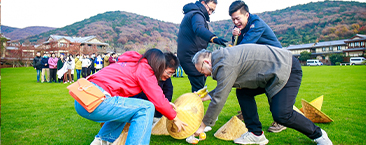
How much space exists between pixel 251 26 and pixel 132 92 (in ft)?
7.01

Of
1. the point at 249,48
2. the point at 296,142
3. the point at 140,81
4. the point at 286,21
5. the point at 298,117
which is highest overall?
the point at 286,21

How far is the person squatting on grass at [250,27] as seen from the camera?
10.8 feet

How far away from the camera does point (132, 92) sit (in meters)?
2.66

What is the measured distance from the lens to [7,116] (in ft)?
17.8

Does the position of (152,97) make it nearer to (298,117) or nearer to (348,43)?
(298,117)

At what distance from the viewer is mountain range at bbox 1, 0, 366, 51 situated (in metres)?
92.5

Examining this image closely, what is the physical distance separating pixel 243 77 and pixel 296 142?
1571 mm

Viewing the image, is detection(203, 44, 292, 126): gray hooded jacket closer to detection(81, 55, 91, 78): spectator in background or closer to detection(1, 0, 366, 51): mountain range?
detection(81, 55, 91, 78): spectator in background

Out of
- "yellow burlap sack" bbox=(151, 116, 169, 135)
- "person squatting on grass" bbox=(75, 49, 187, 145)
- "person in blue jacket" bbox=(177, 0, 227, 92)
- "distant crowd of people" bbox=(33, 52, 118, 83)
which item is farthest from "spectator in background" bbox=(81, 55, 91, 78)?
"person squatting on grass" bbox=(75, 49, 187, 145)

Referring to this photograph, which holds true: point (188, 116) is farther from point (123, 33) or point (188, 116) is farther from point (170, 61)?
point (123, 33)

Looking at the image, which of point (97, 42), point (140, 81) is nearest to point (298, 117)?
point (140, 81)

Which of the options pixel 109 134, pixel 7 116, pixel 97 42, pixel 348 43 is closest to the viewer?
pixel 109 134

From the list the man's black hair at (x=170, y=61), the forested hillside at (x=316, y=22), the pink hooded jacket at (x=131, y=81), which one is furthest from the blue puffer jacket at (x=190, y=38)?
the forested hillside at (x=316, y=22)

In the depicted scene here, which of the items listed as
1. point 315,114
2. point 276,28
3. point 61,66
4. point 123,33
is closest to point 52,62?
point 61,66
